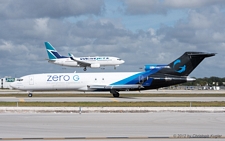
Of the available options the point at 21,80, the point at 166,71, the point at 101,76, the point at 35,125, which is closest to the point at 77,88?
the point at 101,76

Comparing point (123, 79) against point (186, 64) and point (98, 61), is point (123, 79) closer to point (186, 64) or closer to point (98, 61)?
point (186, 64)

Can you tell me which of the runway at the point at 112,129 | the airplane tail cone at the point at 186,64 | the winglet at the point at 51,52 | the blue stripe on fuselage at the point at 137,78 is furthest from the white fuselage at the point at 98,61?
the runway at the point at 112,129

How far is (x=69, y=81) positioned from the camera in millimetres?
49844

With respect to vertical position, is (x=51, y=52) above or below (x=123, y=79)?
above

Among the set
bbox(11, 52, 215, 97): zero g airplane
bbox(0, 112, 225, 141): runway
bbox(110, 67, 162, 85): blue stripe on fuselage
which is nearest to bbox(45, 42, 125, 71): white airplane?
bbox(11, 52, 215, 97): zero g airplane

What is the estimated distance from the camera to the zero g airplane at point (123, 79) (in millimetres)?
48438

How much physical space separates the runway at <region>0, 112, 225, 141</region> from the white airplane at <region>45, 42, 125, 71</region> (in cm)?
6376

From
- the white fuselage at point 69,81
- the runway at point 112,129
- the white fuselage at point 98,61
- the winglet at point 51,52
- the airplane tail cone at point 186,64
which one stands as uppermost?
the winglet at point 51,52

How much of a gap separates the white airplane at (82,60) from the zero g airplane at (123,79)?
32555mm

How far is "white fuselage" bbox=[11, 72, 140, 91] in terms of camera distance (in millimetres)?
49781

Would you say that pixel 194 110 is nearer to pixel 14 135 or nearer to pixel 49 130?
pixel 49 130

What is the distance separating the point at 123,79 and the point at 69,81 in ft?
23.7

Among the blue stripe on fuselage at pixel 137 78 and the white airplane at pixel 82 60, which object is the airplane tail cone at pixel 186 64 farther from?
the white airplane at pixel 82 60

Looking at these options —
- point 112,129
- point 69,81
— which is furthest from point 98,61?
point 112,129
